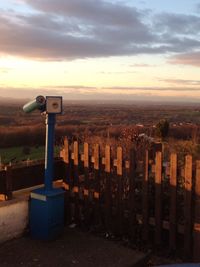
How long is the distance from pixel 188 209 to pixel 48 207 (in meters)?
1.81

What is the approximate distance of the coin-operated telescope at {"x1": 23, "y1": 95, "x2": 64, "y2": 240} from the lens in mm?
5477

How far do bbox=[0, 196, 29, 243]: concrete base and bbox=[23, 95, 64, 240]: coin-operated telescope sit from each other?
120 mm

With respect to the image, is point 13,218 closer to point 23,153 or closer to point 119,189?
point 119,189

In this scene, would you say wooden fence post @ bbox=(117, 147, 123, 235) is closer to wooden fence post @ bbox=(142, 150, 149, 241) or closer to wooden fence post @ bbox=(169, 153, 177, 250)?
wooden fence post @ bbox=(142, 150, 149, 241)

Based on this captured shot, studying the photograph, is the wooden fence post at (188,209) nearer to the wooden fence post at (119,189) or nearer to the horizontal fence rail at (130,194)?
the horizontal fence rail at (130,194)

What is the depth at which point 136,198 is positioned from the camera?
5.90 metres

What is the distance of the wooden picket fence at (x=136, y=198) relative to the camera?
4926mm

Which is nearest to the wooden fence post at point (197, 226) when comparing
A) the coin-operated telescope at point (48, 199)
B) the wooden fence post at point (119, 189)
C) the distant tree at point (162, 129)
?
the wooden fence post at point (119, 189)

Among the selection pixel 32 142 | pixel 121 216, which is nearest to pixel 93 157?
pixel 121 216

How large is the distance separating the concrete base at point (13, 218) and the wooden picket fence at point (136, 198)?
83 cm

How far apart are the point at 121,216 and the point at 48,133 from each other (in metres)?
1.50

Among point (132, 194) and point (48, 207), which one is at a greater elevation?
point (132, 194)

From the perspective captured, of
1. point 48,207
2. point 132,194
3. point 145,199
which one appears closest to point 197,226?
point 145,199

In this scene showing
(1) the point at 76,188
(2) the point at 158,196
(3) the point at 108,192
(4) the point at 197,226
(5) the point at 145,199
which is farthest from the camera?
(1) the point at 76,188
